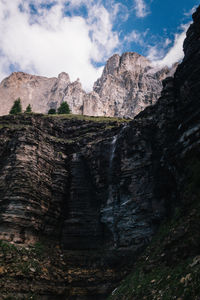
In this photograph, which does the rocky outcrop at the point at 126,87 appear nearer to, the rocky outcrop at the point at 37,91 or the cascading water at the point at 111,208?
the rocky outcrop at the point at 37,91

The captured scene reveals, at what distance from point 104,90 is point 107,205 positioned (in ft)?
422

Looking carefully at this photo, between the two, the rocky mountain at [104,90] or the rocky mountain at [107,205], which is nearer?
the rocky mountain at [107,205]

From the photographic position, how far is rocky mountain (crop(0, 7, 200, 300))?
709 inches


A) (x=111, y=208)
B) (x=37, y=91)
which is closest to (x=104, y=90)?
(x=37, y=91)

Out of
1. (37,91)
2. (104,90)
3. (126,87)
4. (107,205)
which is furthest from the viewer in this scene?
(37,91)

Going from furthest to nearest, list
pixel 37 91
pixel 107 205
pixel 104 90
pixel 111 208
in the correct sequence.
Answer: pixel 37 91
pixel 104 90
pixel 107 205
pixel 111 208

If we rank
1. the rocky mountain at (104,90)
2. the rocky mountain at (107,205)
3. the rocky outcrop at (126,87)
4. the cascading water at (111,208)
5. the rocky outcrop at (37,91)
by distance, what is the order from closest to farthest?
the rocky mountain at (107,205)
the cascading water at (111,208)
the rocky outcrop at (126,87)
the rocky mountain at (104,90)
the rocky outcrop at (37,91)

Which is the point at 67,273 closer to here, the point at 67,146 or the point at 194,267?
the point at 194,267

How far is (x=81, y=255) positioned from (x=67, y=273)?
3.08 meters

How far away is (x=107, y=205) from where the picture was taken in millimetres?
30500

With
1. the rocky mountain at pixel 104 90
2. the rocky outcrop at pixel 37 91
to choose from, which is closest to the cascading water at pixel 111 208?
the rocky mountain at pixel 104 90

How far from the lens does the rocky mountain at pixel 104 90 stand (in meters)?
137

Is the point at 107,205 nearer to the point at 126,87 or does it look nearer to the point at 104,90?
the point at 104,90

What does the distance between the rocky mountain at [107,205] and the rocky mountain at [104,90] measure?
98.2 metres
